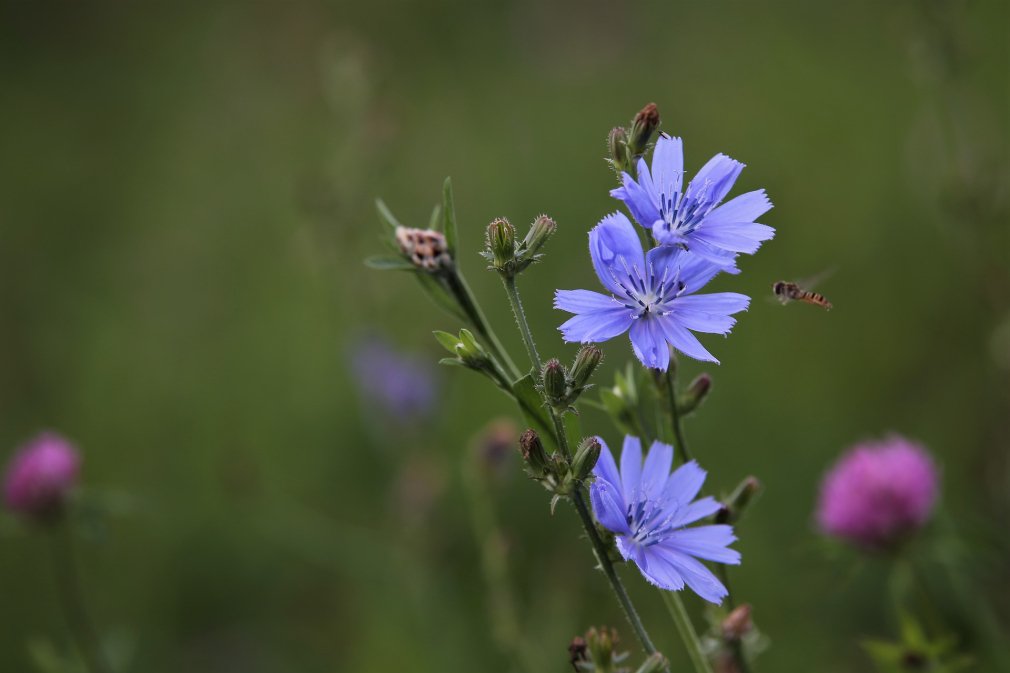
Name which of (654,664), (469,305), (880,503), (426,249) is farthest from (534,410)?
(880,503)

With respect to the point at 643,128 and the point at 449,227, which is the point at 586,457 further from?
the point at 643,128

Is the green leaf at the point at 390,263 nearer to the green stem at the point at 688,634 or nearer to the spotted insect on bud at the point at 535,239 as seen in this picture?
the spotted insect on bud at the point at 535,239

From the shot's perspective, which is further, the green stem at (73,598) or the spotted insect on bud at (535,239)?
the green stem at (73,598)

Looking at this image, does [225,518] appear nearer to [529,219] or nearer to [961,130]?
[529,219]

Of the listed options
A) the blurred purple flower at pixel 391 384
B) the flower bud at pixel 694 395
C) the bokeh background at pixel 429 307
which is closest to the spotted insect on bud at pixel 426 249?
the flower bud at pixel 694 395

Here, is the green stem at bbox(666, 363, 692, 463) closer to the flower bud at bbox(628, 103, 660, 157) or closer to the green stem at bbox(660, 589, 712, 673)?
the green stem at bbox(660, 589, 712, 673)

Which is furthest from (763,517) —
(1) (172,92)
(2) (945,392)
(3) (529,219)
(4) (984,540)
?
(1) (172,92)

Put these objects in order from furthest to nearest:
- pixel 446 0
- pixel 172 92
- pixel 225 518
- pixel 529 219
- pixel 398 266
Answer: pixel 172 92, pixel 446 0, pixel 529 219, pixel 225 518, pixel 398 266
